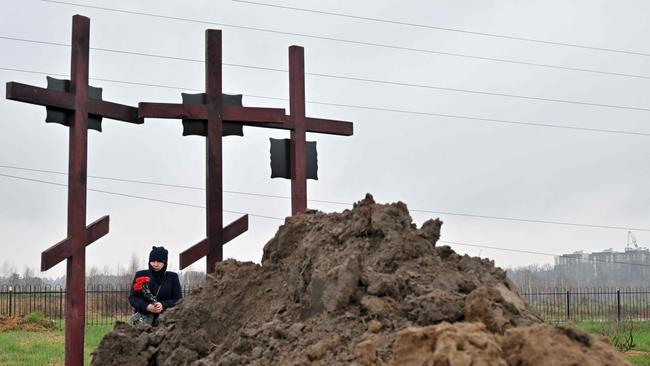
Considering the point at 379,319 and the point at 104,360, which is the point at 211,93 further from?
the point at 379,319

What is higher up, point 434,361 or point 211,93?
point 211,93

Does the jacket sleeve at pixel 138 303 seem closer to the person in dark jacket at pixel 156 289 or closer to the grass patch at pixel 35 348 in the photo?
the person in dark jacket at pixel 156 289

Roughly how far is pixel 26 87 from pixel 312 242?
354cm

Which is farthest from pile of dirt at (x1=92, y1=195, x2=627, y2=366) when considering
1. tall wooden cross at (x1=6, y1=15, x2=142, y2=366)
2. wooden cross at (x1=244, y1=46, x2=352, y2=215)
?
wooden cross at (x1=244, y1=46, x2=352, y2=215)

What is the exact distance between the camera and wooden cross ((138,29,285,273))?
24.9 feet

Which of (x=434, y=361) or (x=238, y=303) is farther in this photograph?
(x=238, y=303)

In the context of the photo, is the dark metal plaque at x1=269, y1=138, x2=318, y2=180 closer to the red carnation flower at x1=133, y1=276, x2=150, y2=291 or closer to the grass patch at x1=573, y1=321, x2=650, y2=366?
the red carnation flower at x1=133, y1=276, x2=150, y2=291

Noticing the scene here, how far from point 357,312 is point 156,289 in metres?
3.30

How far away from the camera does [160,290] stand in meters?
6.85

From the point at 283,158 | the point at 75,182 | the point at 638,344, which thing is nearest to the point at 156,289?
the point at 75,182

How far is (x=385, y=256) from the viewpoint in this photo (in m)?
4.50

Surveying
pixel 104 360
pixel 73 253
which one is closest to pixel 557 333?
pixel 104 360

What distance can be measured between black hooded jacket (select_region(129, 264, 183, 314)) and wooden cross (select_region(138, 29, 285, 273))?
0.54 metres

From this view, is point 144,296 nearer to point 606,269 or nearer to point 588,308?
point 588,308
